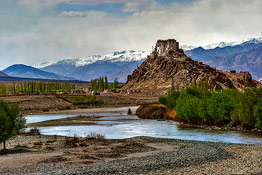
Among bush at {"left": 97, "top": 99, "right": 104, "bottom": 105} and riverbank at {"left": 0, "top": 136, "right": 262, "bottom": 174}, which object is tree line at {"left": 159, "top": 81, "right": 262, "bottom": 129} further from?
bush at {"left": 97, "top": 99, "right": 104, "bottom": 105}

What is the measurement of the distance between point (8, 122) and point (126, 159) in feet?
41.2

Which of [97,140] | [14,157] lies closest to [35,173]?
[14,157]

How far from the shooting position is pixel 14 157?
33.3m

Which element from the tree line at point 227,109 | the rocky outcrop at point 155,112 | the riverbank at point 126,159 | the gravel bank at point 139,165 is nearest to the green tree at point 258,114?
the tree line at point 227,109

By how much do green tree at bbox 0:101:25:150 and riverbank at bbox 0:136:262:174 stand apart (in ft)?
5.83

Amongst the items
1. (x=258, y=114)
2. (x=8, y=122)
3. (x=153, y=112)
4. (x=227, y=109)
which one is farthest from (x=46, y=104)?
(x=8, y=122)

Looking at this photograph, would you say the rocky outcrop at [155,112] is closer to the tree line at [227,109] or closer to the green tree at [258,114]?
the tree line at [227,109]

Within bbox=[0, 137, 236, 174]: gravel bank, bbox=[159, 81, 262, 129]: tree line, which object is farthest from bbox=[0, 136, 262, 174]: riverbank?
bbox=[159, 81, 262, 129]: tree line

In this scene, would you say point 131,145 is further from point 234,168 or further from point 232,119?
point 232,119

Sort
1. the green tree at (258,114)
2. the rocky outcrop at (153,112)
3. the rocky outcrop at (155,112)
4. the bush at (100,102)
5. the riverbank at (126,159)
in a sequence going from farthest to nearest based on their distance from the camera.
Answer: the bush at (100,102) < the rocky outcrop at (153,112) < the rocky outcrop at (155,112) < the green tree at (258,114) < the riverbank at (126,159)

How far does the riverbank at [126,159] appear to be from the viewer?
26.8m

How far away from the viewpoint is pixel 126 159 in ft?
105

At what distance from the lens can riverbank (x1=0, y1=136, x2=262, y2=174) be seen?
2677 centimetres

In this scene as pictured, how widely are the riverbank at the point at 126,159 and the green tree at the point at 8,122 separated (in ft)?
5.83
